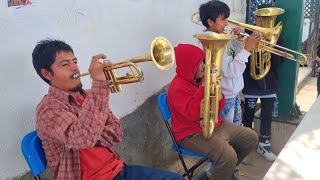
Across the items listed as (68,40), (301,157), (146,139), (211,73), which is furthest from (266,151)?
(68,40)

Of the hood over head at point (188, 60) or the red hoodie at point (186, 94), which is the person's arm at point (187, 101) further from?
the hood over head at point (188, 60)

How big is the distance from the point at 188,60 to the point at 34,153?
51.9 inches

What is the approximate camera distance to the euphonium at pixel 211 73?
2.44 meters

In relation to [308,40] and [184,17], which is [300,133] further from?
[308,40]

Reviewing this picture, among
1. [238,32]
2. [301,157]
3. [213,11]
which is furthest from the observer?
[213,11]

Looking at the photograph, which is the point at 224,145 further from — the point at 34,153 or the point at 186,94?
the point at 34,153

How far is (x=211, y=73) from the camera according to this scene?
247 centimetres

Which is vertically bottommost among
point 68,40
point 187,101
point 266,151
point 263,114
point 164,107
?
point 266,151

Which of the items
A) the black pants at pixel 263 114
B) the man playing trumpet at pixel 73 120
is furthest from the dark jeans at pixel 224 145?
the black pants at pixel 263 114

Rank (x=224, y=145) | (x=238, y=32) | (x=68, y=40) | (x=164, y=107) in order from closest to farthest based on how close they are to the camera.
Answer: (x=68, y=40)
(x=224, y=145)
(x=164, y=107)
(x=238, y=32)

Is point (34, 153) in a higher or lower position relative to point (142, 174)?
higher

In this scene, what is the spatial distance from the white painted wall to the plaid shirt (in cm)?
25

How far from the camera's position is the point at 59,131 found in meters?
1.80

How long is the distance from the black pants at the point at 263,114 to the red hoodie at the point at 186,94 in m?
1.04
